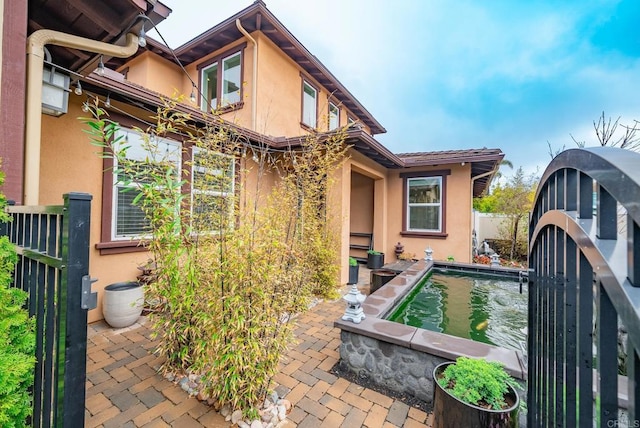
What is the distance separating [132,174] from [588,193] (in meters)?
2.75

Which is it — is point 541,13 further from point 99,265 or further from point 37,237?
point 99,265

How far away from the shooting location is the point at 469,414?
1.64m

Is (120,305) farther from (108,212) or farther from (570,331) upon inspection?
(570,331)

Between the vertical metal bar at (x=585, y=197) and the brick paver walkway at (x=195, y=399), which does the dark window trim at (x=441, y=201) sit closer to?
the brick paver walkway at (x=195, y=399)

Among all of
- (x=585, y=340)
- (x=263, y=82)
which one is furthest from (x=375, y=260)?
(x=585, y=340)

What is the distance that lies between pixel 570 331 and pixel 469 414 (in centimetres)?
114

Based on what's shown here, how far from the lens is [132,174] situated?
2150mm

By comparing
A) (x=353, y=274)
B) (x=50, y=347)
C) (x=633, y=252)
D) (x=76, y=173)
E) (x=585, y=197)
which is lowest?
(x=353, y=274)

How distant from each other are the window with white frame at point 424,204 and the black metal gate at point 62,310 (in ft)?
26.7

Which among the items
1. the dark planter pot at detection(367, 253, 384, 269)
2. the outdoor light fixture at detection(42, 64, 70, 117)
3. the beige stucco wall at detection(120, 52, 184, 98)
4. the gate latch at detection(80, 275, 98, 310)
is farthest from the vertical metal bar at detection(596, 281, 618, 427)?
the beige stucco wall at detection(120, 52, 184, 98)

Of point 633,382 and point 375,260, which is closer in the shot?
point 633,382

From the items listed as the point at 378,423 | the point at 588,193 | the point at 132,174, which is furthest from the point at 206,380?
the point at 588,193

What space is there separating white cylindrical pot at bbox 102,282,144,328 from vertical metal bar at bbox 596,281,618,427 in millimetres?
4297

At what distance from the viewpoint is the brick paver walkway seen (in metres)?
2.12
